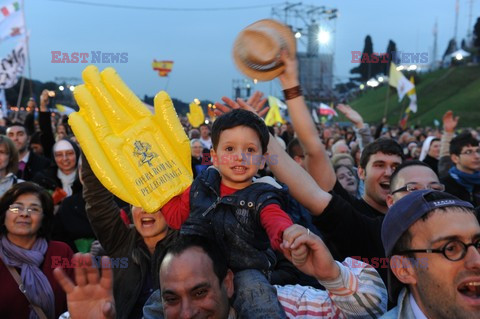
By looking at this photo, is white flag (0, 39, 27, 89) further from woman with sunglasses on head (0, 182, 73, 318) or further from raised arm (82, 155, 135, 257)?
raised arm (82, 155, 135, 257)

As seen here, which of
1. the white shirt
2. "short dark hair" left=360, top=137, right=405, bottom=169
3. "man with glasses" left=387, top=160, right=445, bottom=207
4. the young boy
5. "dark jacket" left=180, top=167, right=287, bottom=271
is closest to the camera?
the white shirt

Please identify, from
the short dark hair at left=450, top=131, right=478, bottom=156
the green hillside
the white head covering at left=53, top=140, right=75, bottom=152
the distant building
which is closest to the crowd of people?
the white head covering at left=53, top=140, right=75, bottom=152

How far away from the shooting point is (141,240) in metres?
3.39

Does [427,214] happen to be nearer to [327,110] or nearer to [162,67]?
[327,110]

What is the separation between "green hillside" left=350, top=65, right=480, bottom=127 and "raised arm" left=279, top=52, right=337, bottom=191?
40.3m

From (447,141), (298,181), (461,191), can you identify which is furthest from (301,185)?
(447,141)

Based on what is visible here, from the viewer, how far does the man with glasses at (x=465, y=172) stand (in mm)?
4923

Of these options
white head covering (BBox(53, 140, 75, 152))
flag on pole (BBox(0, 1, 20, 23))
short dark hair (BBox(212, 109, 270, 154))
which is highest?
flag on pole (BBox(0, 1, 20, 23))

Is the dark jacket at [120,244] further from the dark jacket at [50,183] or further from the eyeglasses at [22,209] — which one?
the dark jacket at [50,183]

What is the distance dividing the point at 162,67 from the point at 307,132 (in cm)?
2808

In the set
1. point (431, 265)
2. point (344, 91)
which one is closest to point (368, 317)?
point (431, 265)

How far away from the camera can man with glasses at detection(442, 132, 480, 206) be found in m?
4.92

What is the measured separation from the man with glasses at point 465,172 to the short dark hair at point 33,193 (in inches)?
149

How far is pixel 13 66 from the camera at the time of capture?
35.0 feet
